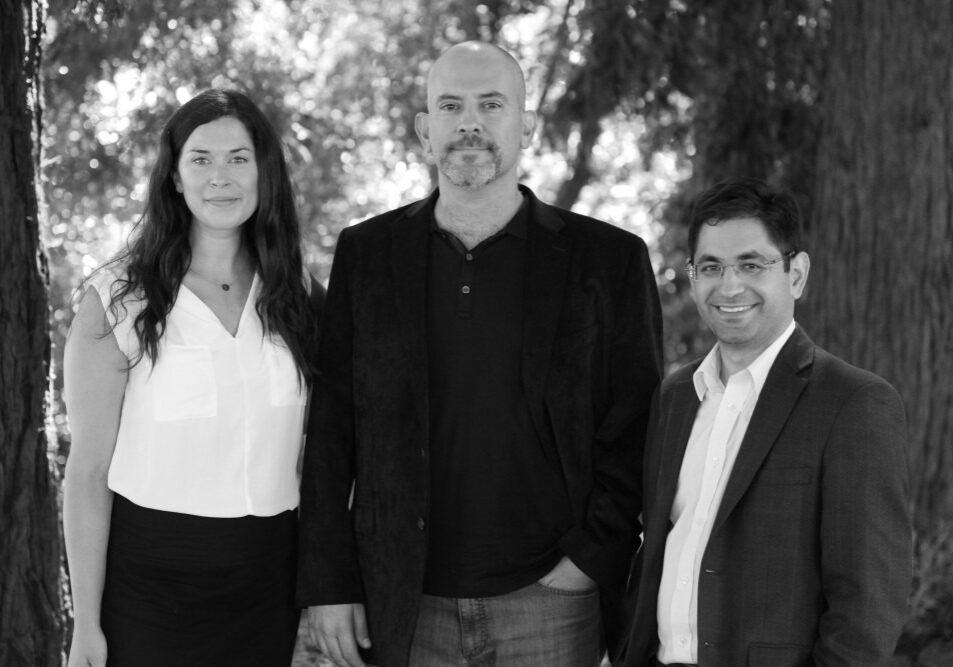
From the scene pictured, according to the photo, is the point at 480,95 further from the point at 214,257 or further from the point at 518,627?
the point at 518,627

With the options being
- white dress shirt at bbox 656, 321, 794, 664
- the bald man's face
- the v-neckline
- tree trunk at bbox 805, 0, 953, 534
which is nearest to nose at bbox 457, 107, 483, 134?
the bald man's face

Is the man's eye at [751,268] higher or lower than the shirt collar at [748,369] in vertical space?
higher

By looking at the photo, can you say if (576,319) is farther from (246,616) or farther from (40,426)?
(40,426)

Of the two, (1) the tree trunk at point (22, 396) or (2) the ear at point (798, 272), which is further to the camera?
(1) the tree trunk at point (22, 396)

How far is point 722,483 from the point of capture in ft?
8.98

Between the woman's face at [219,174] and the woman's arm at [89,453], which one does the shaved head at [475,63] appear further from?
the woman's arm at [89,453]

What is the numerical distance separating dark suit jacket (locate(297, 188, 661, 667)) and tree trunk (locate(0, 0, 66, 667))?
45.0 inches

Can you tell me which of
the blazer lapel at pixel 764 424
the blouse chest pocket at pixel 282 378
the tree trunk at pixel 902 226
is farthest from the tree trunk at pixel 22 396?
the tree trunk at pixel 902 226

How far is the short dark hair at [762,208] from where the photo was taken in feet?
9.20

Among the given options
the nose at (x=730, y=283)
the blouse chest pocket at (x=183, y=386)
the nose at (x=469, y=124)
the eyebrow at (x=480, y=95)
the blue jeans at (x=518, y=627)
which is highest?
the eyebrow at (x=480, y=95)

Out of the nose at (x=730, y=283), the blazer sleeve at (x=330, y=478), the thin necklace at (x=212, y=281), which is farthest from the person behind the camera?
the thin necklace at (x=212, y=281)

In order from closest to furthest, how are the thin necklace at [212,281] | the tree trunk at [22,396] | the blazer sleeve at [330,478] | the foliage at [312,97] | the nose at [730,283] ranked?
the nose at [730,283], the blazer sleeve at [330,478], the thin necklace at [212,281], the tree trunk at [22,396], the foliage at [312,97]

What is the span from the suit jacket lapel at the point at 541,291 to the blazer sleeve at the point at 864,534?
87 centimetres

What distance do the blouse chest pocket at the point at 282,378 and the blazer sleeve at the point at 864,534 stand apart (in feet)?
4.86
